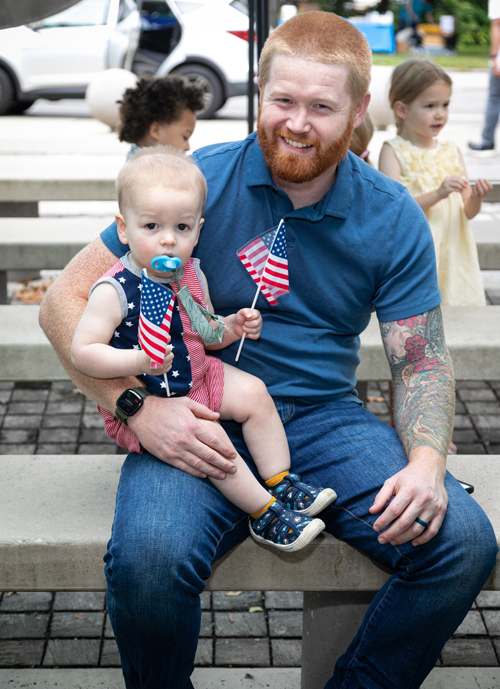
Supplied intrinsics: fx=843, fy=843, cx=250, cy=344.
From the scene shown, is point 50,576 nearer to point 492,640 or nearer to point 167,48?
point 492,640

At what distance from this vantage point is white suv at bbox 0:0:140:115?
1288 cm

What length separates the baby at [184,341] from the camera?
214 centimetres

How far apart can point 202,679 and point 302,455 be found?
913 mm

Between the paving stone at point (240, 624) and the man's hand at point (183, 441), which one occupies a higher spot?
the man's hand at point (183, 441)

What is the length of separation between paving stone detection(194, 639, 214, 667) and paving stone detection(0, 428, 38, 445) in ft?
→ 5.99

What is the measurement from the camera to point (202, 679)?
9.15ft

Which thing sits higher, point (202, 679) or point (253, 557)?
point (253, 557)

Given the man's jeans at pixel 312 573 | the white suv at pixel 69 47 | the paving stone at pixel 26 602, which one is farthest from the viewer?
the white suv at pixel 69 47

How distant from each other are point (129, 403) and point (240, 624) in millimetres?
1284

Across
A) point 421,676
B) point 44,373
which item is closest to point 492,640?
point 421,676

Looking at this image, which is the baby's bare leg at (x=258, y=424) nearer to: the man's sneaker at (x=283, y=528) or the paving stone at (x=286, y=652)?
the man's sneaker at (x=283, y=528)

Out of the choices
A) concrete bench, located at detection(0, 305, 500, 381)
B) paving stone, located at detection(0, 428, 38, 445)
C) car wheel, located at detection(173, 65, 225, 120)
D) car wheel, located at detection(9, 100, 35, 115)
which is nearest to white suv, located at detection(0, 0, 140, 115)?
car wheel, located at detection(9, 100, 35, 115)

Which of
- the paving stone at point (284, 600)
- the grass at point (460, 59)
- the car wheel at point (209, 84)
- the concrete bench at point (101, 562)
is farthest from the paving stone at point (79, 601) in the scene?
the grass at point (460, 59)

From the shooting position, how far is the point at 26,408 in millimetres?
4957
